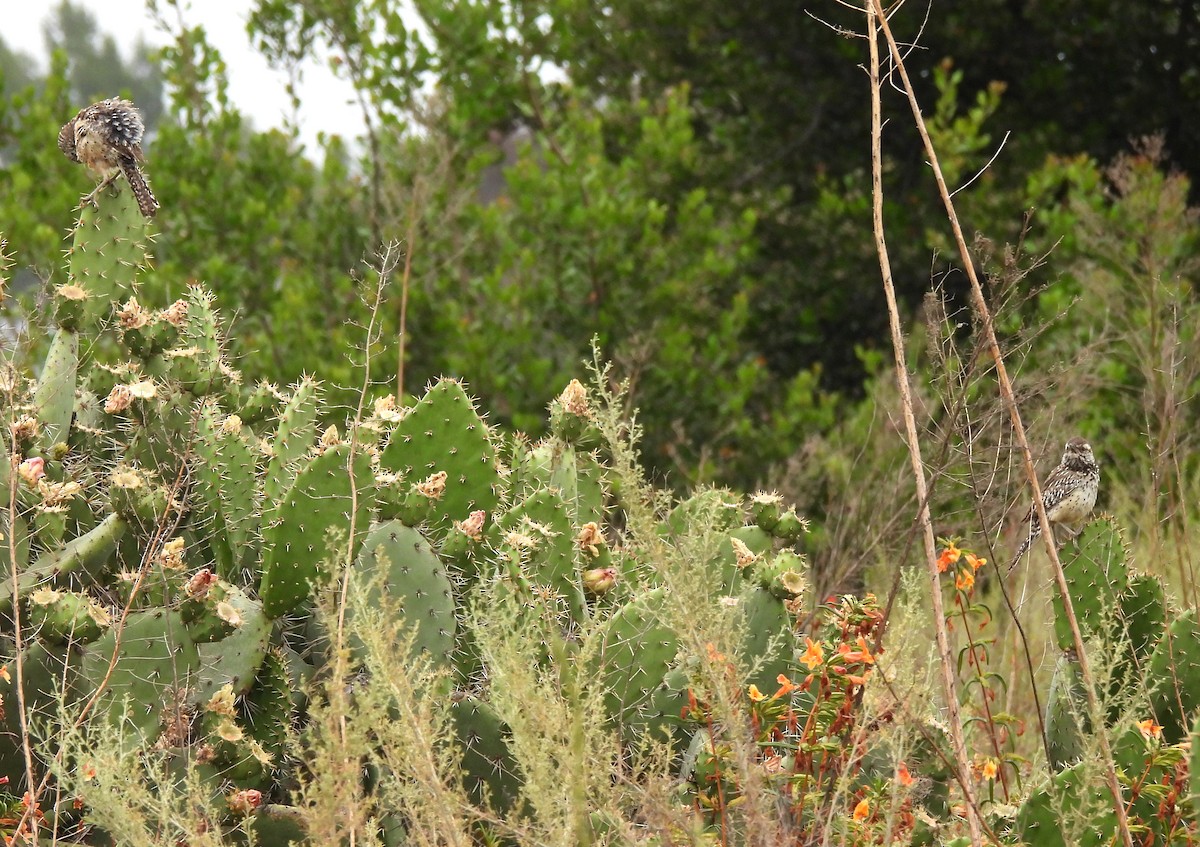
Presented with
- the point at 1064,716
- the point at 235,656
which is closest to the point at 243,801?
the point at 235,656

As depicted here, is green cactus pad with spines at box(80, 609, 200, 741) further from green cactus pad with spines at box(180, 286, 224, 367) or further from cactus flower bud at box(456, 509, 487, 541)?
green cactus pad with spines at box(180, 286, 224, 367)

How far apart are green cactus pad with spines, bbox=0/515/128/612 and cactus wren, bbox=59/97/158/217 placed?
743 millimetres

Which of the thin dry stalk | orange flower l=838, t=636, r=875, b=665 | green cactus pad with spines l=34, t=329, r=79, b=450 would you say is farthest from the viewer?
green cactus pad with spines l=34, t=329, r=79, b=450

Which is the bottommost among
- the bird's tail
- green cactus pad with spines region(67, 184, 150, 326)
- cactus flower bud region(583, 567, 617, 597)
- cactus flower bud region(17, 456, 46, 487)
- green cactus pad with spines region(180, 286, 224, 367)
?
cactus flower bud region(583, 567, 617, 597)

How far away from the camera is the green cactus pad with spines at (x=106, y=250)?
2.75 meters

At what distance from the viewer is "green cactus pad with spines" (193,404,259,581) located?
2.56 meters

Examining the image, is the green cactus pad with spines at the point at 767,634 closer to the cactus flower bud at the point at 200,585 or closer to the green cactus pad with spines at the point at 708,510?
the green cactus pad with spines at the point at 708,510

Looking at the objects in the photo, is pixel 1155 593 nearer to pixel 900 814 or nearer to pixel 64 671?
pixel 900 814

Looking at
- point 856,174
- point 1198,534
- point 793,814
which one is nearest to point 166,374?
point 793,814

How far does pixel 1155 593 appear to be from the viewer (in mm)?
2648

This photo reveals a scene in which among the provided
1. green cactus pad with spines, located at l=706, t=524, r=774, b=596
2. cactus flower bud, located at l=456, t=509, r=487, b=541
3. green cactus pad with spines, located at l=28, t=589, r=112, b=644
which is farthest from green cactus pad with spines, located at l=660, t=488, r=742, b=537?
green cactus pad with spines, located at l=28, t=589, r=112, b=644

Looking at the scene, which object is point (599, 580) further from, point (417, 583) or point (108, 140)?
point (108, 140)

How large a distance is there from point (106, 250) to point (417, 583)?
984 millimetres

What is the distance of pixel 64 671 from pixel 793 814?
1.15 metres
